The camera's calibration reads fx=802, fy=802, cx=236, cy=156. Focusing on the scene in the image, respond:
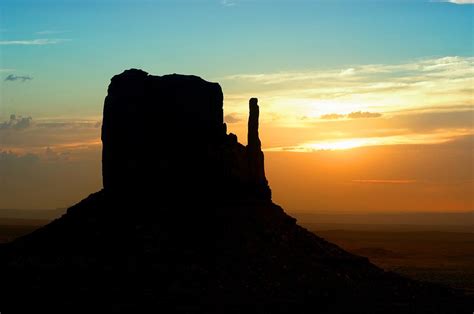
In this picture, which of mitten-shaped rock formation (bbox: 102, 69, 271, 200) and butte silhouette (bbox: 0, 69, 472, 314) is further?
mitten-shaped rock formation (bbox: 102, 69, 271, 200)

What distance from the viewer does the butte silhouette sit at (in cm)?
6894

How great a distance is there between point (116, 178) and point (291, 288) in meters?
22.8

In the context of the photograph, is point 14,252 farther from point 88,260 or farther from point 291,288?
point 291,288

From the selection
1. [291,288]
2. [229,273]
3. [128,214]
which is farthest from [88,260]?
[291,288]

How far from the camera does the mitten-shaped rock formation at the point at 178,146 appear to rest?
81.9m

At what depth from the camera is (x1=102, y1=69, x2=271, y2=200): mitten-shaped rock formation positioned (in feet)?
269

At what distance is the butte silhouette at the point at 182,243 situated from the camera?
68938 millimetres

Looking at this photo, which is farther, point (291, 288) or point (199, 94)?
point (199, 94)

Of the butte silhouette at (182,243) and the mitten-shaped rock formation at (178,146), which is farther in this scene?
the mitten-shaped rock formation at (178,146)

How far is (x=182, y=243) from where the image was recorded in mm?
75500

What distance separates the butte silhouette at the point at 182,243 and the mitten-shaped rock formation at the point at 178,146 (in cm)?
12

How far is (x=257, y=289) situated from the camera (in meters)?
71.2

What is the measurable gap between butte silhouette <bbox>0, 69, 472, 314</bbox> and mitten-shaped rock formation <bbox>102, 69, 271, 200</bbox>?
4.7 inches

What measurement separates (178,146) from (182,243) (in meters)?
11.5
